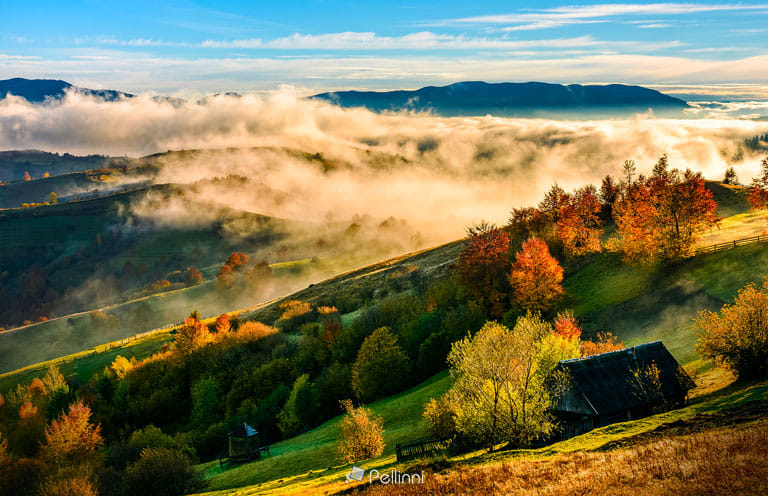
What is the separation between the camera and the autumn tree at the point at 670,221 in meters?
71.7

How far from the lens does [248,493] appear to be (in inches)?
1547

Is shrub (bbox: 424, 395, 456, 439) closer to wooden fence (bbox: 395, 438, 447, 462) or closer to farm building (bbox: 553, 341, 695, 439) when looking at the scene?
wooden fence (bbox: 395, 438, 447, 462)

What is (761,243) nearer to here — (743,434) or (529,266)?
(529,266)

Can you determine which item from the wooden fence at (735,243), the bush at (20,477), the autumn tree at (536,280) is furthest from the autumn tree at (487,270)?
the bush at (20,477)

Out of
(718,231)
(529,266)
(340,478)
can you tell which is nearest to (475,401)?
(340,478)

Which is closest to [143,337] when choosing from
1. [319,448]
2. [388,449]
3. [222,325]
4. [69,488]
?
[222,325]

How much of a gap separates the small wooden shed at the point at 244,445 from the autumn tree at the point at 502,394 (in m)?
33.3

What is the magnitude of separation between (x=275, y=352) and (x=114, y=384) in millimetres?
37354

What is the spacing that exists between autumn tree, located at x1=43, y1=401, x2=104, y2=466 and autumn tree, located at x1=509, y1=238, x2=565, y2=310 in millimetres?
67869

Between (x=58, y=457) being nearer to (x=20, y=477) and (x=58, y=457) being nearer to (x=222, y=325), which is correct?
(x=20, y=477)

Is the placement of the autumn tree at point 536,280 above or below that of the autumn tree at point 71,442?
above

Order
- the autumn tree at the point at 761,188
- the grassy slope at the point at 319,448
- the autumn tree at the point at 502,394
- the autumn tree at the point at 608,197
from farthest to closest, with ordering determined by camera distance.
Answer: the autumn tree at the point at 608,197 → the autumn tree at the point at 761,188 → the grassy slope at the point at 319,448 → the autumn tree at the point at 502,394

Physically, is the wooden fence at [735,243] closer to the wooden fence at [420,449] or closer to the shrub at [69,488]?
the wooden fence at [420,449]

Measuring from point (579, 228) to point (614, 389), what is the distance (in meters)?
59.7
